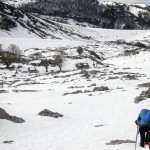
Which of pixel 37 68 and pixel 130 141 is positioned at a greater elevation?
pixel 130 141

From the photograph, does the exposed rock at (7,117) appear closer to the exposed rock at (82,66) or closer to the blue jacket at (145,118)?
the blue jacket at (145,118)

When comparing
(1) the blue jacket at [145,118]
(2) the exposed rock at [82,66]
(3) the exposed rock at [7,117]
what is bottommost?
(2) the exposed rock at [82,66]

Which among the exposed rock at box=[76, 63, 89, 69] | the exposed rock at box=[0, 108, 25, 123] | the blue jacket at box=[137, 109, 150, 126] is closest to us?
the blue jacket at box=[137, 109, 150, 126]

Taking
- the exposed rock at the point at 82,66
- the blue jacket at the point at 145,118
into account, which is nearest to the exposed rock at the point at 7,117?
the blue jacket at the point at 145,118

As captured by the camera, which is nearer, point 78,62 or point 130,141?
point 130,141

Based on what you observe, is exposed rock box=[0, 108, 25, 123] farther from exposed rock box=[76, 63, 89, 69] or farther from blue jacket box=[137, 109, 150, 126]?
exposed rock box=[76, 63, 89, 69]

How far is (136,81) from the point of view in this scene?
5738 cm

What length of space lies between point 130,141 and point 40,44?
155496 mm

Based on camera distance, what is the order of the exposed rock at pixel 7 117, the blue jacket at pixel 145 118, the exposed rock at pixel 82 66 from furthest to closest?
the exposed rock at pixel 82 66 → the exposed rock at pixel 7 117 → the blue jacket at pixel 145 118

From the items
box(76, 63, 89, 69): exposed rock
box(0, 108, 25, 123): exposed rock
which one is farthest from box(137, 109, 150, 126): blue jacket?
box(76, 63, 89, 69): exposed rock

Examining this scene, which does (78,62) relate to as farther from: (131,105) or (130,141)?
(130,141)

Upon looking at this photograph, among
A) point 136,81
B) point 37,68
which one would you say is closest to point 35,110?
point 136,81

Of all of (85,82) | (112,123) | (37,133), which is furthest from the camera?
(85,82)

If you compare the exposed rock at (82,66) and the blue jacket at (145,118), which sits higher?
the blue jacket at (145,118)
